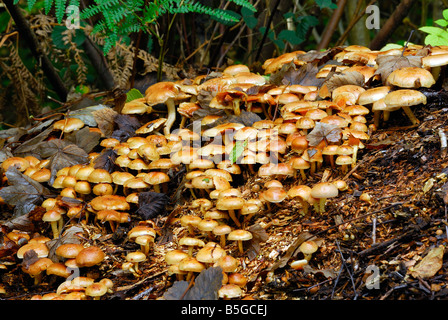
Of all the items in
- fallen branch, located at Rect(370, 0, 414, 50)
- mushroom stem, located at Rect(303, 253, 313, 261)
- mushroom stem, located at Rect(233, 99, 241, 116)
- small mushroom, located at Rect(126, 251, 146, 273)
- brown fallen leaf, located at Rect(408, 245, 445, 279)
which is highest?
fallen branch, located at Rect(370, 0, 414, 50)

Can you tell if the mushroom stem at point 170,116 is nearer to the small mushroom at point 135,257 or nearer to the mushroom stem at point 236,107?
the mushroom stem at point 236,107

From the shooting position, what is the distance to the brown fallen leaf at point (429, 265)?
2342 millimetres

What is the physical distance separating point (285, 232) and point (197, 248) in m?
0.76

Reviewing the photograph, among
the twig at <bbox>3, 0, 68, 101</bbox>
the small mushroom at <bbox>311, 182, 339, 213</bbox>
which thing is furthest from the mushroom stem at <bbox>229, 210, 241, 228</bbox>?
the twig at <bbox>3, 0, 68, 101</bbox>

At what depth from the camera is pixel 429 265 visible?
2.37 metres

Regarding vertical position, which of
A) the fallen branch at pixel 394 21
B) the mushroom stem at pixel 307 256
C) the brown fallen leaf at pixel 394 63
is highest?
the fallen branch at pixel 394 21

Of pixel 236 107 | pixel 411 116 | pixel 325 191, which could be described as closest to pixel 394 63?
pixel 411 116

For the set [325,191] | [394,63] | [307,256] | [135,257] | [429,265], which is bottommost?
[135,257]

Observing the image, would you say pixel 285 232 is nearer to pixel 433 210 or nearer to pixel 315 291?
pixel 315 291

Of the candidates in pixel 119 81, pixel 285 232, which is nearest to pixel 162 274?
pixel 285 232

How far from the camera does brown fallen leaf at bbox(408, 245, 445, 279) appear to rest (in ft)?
7.68

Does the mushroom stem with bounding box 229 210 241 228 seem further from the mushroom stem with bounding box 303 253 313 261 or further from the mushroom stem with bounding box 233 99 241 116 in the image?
the mushroom stem with bounding box 233 99 241 116

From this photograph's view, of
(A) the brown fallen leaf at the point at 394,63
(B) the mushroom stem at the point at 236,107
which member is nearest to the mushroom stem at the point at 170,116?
(B) the mushroom stem at the point at 236,107

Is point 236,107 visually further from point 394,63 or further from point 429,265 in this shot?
point 429,265
